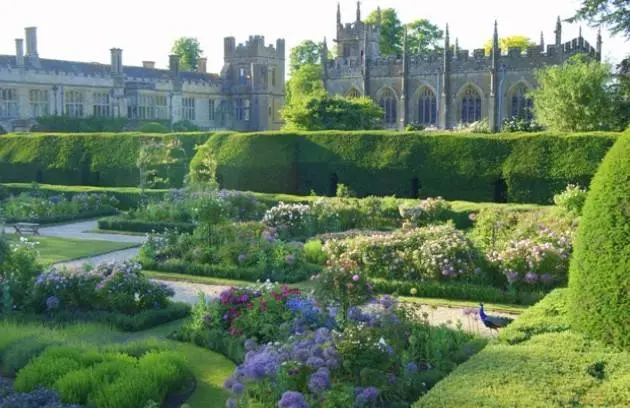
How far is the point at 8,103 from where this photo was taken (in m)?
41.1

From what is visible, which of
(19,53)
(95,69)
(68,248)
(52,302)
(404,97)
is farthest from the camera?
(404,97)

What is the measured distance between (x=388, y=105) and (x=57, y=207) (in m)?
32.1

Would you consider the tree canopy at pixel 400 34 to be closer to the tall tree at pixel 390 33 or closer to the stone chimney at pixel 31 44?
the tall tree at pixel 390 33

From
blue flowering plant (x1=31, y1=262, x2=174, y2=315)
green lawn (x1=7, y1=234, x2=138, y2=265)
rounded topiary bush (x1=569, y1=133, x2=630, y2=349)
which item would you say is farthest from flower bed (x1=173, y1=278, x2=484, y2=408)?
green lawn (x1=7, y1=234, x2=138, y2=265)

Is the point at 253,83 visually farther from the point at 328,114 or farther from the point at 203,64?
the point at 328,114

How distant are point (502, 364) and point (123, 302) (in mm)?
5810

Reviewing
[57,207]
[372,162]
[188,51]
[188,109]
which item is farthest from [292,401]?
[188,51]

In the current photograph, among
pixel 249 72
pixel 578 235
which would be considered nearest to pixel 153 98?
pixel 249 72

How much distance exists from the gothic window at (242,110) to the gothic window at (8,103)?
1787 centimetres

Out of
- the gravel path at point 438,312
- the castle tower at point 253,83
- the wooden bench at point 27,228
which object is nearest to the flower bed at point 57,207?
the wooden bench at point 27,228

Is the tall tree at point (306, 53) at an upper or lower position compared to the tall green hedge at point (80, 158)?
upper

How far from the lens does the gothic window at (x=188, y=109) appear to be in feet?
171

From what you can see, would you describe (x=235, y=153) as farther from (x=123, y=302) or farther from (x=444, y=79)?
(x=444, y=79)

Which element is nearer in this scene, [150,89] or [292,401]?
[292,401]
